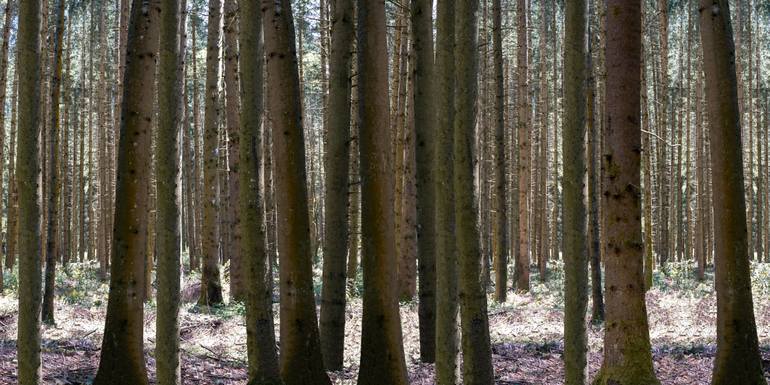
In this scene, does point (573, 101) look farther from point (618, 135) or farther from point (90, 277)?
point (90, 277)

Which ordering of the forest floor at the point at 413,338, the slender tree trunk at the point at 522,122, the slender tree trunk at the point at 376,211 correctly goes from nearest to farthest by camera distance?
1. the slender tree trunk at the point at 376,211
2. the forest floor at the point at 413,338
3. the slender tree trunk at the point at 522,122

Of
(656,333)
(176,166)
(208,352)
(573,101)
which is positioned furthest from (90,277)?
(573,101)

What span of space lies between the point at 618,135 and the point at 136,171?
3.62 meters

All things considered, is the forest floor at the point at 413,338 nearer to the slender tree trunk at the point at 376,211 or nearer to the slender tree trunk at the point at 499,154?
the slender tree trunk at the point at 499,154

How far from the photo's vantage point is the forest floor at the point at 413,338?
27.0 ft

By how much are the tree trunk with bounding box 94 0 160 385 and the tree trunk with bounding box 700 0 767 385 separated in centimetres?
461

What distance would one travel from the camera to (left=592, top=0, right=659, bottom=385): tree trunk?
199 inches

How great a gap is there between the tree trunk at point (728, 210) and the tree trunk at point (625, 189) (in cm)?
187

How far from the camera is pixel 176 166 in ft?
19.7

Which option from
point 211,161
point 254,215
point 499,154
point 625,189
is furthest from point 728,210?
point 211,161

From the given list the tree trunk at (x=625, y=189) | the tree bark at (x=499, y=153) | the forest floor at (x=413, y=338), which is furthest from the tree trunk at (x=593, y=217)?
the tree trunk at (x=625, y=189)

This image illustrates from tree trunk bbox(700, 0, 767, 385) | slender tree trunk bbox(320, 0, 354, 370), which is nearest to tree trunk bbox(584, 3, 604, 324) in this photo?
tree trunk bbox(700, 0, 767, 385)

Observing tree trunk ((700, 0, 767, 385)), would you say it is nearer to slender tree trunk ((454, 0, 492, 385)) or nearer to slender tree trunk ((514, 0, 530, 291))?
slender tree trunk ((454, 0, 492, 385))

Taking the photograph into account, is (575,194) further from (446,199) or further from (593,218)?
(593,218)
